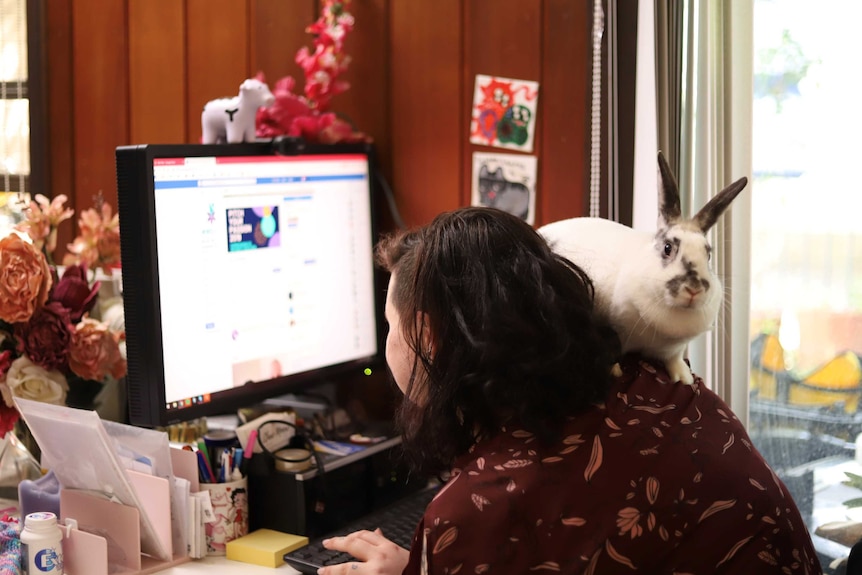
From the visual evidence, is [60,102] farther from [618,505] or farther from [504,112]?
[618,505]

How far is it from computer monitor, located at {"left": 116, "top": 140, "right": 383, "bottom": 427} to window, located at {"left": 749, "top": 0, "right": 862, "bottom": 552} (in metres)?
0.67

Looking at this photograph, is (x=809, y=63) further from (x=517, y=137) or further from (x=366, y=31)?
(x=366, y=31)

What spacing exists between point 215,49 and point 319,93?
322 mm

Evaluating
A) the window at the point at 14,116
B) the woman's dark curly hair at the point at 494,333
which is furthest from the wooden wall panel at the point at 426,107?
the window at the point at 14,116

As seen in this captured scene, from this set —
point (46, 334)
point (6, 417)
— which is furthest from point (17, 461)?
point (46, 334)

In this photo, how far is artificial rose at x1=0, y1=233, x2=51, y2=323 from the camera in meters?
1.29

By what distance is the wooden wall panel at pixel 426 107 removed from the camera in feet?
5.72

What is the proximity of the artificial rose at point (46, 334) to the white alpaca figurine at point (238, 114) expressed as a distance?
394mm

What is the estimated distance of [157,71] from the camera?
2021mm

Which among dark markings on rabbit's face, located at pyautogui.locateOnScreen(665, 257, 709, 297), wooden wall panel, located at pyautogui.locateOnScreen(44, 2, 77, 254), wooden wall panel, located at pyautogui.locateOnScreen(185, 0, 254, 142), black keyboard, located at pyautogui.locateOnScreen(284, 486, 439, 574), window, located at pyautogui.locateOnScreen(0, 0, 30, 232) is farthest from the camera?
window, located at pyautogui.locateOnScreen(0, 0, 30, 232)

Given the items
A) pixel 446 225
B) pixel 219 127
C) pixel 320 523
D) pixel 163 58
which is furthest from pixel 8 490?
pixel 163 58

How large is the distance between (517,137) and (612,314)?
2.09ft

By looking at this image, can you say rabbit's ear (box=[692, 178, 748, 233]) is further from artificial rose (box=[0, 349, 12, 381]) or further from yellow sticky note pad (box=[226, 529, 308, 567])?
artificial rose (box=[0, 349, 12, 381])

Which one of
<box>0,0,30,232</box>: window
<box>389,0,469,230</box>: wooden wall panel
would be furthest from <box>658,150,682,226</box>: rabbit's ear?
<box>0,0,30,232</box>: window
